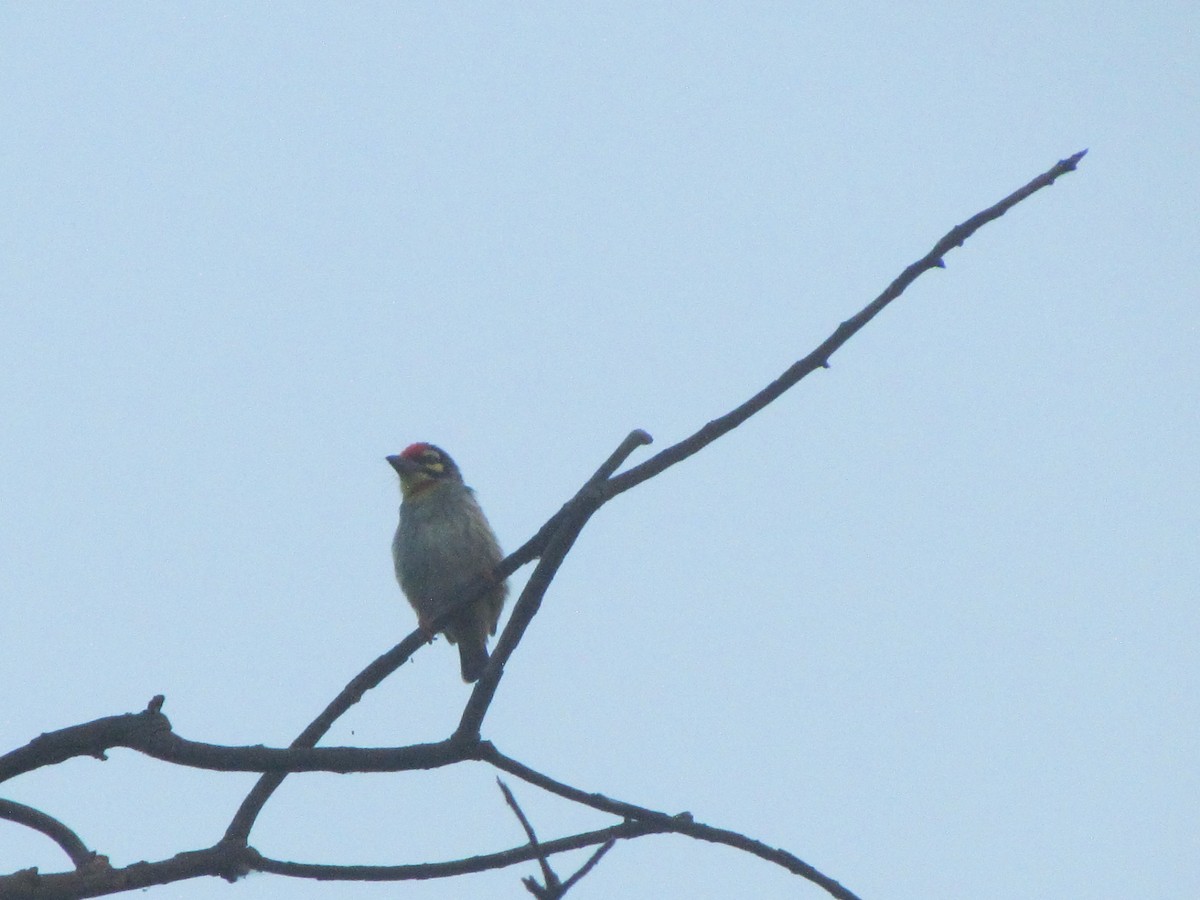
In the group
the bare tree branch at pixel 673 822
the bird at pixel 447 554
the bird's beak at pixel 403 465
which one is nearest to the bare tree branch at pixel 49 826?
the bare tree branch at pixel 673 822

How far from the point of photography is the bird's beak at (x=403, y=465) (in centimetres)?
855

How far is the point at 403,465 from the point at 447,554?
104 cm

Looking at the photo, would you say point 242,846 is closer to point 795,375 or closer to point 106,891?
point 106,891

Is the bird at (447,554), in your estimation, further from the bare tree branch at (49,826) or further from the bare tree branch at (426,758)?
the bare tree branch at (426,758)

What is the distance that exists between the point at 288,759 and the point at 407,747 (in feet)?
1.01

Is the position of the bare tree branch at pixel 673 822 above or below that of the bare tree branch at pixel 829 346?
below

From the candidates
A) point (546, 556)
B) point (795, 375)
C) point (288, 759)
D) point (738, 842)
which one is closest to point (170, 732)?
point (288, 759)

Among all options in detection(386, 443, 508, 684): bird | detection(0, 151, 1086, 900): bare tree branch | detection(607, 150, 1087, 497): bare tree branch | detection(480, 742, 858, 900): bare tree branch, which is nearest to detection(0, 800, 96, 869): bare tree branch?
Answer: detection(0, 151, 1086, 900): bare tree branch

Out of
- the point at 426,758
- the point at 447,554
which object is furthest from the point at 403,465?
the point at 426,758

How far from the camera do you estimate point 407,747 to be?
3336 mm

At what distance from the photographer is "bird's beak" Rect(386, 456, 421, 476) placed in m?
8.55

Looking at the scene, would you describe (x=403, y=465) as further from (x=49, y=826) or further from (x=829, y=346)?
(x=829, y=346)

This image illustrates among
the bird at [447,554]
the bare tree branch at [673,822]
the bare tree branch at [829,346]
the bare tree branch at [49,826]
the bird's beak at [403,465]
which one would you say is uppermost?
the bird's beak at [403,465]

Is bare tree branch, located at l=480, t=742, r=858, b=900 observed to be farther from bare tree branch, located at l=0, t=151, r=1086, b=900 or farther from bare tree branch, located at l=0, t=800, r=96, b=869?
bare tree branch, located at l=0, t=800, r=96, b=869
